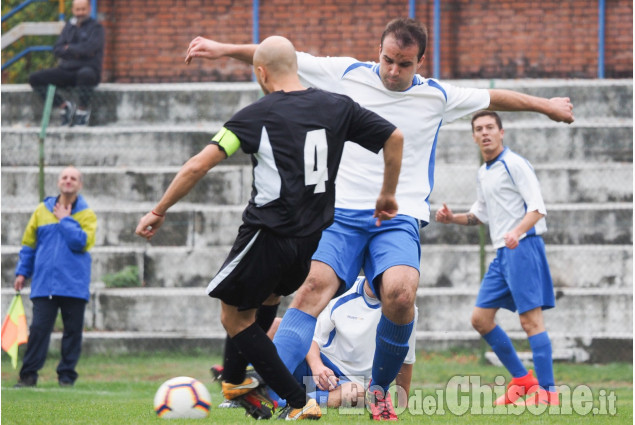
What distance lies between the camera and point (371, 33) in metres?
16.4

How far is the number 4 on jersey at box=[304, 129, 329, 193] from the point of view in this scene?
17.9 ft

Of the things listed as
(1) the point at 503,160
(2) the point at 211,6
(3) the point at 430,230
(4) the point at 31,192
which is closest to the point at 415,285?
(1) the point at 503,160

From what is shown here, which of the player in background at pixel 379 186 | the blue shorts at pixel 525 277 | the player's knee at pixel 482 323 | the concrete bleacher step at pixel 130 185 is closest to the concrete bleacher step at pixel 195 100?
the concrete bleacher step at pixel 130 185

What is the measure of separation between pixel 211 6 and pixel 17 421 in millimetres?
11452

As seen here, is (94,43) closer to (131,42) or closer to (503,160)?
(131,42)

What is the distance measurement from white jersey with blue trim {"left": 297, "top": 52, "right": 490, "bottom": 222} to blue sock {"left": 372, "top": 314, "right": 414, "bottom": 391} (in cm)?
69

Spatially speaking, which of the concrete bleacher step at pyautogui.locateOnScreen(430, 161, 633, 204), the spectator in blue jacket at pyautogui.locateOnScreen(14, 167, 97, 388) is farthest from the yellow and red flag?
the concrete bleacher step at pyautogui.locateOnScreen(430, 161, 633, 204)

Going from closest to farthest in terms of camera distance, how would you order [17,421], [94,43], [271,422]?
[271,422], [17,421], [94,43]

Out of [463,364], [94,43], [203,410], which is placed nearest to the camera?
[203,410]

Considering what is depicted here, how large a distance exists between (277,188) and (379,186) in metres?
1.10

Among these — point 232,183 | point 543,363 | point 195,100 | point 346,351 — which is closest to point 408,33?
point 346,351

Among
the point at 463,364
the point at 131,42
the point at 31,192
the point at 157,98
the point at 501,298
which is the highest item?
the point at 131,42

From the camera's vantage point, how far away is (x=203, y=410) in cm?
595

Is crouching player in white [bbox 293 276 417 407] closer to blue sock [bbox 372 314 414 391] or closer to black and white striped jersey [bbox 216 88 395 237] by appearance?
blue sock [bbox 372 314 414 391]
